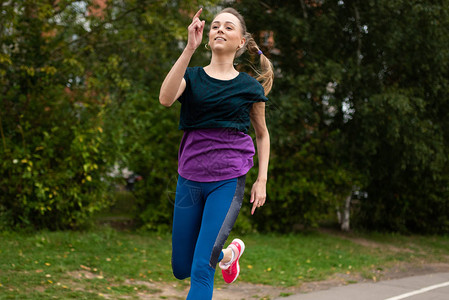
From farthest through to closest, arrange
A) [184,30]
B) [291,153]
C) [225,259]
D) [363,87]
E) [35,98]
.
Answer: [291,153], [363,87], [184,30], [35,98], [225,259]

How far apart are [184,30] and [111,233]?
12.8ft

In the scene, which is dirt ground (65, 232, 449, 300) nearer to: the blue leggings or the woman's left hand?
the blue leggings

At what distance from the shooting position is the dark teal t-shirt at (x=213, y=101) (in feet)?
10.7

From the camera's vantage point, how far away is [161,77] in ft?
45.5

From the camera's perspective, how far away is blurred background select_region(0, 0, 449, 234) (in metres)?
8.82

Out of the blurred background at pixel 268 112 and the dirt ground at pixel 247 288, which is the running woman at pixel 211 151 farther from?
the blurred background at pixel 268 112

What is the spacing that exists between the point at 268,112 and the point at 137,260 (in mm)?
3473

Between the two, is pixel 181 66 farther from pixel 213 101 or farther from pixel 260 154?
pixel 260 154

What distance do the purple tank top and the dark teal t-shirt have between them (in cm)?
6

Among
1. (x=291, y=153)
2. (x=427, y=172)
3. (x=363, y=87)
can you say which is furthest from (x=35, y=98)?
(x=427, y=172)

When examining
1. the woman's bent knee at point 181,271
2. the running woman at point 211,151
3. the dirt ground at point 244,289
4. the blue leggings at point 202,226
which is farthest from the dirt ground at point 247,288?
the running woman at point 211,151

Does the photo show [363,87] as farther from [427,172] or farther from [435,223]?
[435,223]

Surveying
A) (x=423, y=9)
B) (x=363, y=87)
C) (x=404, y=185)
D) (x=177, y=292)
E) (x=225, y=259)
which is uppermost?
(x=423, y=9)

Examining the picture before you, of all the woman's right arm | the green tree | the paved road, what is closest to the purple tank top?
the woman's right arm
